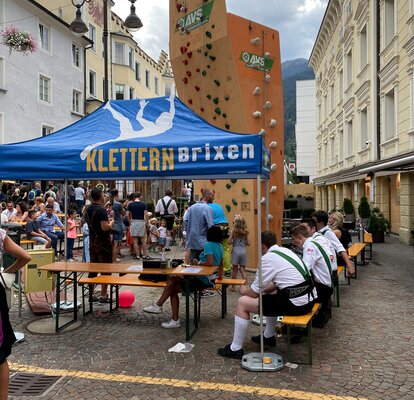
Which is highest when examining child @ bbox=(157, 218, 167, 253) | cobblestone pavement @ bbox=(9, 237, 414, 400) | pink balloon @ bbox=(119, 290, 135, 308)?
child @ bbox=(157, 218, 167, 253)

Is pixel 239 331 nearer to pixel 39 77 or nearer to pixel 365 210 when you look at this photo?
pixel 365 210

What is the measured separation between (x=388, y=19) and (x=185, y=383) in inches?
701

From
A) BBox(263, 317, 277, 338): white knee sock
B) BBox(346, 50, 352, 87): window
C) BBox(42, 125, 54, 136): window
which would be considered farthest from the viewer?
BBox(346, 50, 352, 87): window

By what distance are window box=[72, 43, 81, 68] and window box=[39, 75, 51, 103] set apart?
3.31 metres

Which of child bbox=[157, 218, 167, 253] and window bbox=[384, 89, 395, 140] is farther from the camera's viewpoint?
window bbox=[384, 89, 395, 140]

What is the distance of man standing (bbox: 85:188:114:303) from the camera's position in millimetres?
6840

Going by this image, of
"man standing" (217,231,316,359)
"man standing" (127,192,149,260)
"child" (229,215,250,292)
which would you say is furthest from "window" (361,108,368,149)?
"man standing" (217,231,316,359)

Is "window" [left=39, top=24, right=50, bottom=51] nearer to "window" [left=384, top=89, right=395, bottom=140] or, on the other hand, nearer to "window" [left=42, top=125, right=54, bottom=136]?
"window" [left=42, top=125, right=54, bottom=136]

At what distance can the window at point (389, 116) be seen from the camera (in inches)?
685

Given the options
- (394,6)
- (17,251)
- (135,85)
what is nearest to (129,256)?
(17,251)

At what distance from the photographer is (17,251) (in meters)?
3.50

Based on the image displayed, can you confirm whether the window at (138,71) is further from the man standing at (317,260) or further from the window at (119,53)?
the man standing at (317,260)

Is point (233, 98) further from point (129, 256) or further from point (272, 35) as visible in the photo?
point (129, 256)

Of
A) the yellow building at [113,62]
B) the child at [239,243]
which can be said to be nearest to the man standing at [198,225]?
the child at [239,243]
